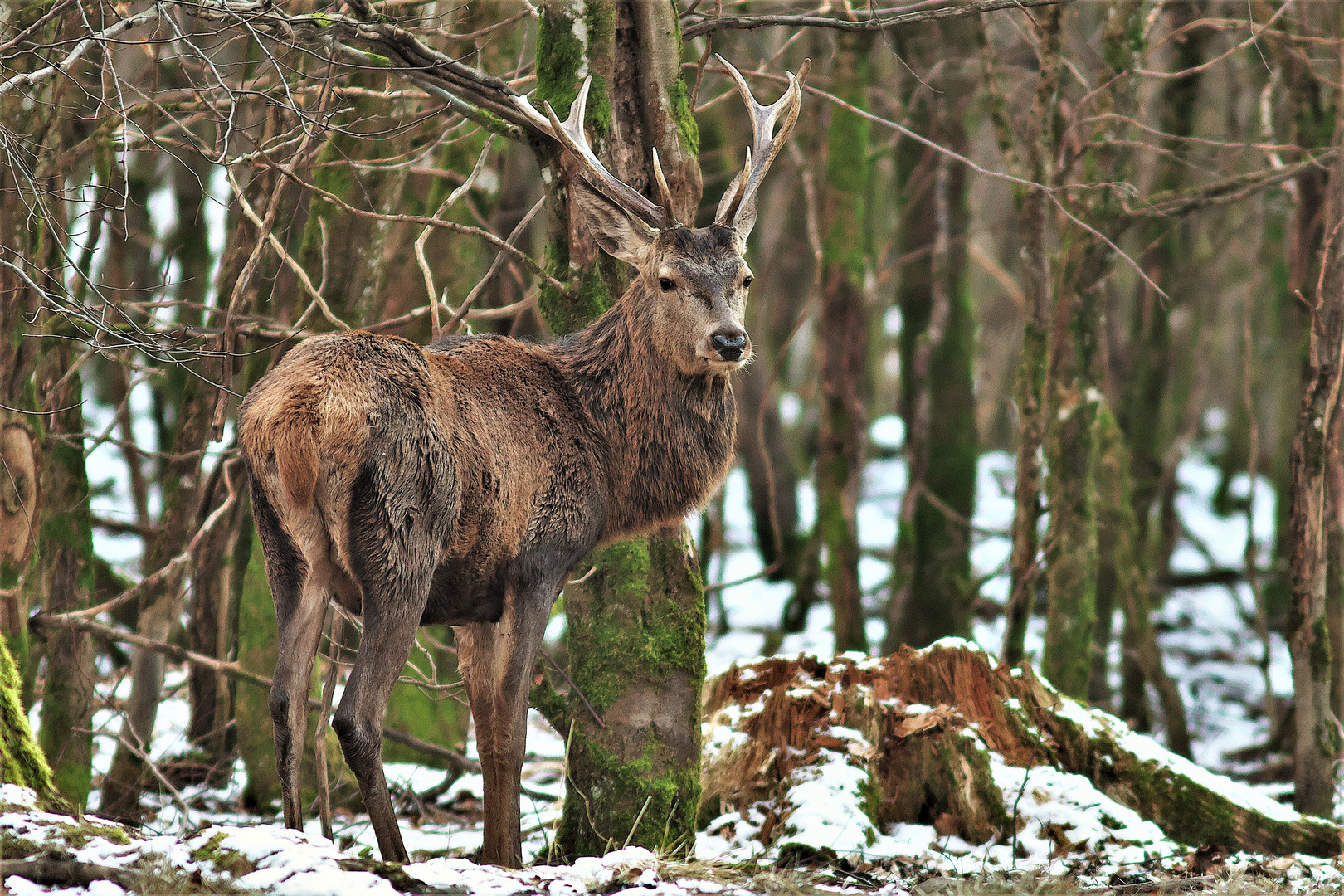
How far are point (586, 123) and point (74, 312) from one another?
2485mm

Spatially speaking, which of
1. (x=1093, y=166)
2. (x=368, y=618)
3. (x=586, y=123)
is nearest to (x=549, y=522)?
(x=368, y=618)

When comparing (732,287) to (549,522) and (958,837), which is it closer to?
(549,522)

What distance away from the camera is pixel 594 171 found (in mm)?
5352

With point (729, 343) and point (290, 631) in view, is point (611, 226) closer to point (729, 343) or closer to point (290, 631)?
point (729, 343)

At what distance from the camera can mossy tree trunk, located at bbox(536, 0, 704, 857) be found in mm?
5469

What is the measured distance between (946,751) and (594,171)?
3.37m

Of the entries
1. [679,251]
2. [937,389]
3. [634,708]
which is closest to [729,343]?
[679,251]

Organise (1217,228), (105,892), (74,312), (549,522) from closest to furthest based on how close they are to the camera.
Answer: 1. (105,892)
2. (74,312)
3. (549,522)
4. (1217,228)

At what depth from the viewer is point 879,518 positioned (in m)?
20.7

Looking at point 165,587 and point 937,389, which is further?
point 937,389

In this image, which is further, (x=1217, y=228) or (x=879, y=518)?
(x=879, y=518)

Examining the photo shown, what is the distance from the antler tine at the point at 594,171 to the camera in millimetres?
5332

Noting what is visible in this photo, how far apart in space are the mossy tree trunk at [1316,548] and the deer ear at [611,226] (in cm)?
435

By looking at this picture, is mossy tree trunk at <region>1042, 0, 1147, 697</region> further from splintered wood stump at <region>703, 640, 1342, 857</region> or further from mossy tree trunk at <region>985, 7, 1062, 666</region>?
→ splintered wood stump at <region>703, 640, 1342, 857</region>
